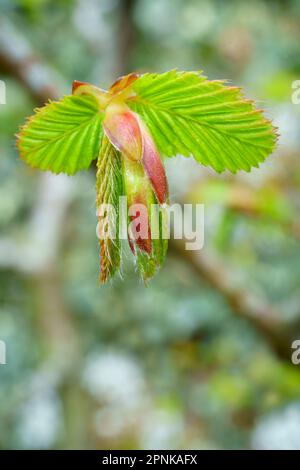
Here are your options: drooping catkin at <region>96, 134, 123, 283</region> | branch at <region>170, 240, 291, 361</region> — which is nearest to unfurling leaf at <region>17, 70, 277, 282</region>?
drooping catkin at <region>96, 134, 123, 283</region>

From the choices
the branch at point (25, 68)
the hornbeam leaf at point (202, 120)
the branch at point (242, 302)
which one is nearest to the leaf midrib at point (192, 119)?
the hornbeam leaf at point (202, 120)

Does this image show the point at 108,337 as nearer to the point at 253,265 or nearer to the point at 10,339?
the point at 10,339

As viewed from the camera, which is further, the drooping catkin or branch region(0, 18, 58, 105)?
branch region(0, 18, 58, 105)

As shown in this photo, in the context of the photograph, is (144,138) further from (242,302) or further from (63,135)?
(242,302)

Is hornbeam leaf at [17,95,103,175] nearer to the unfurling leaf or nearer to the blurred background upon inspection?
the unfurling leaf

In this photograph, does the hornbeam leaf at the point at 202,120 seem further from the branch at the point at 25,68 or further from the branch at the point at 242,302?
the branch at the point at 242,302

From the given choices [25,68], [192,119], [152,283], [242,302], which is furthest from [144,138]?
[152,283]
